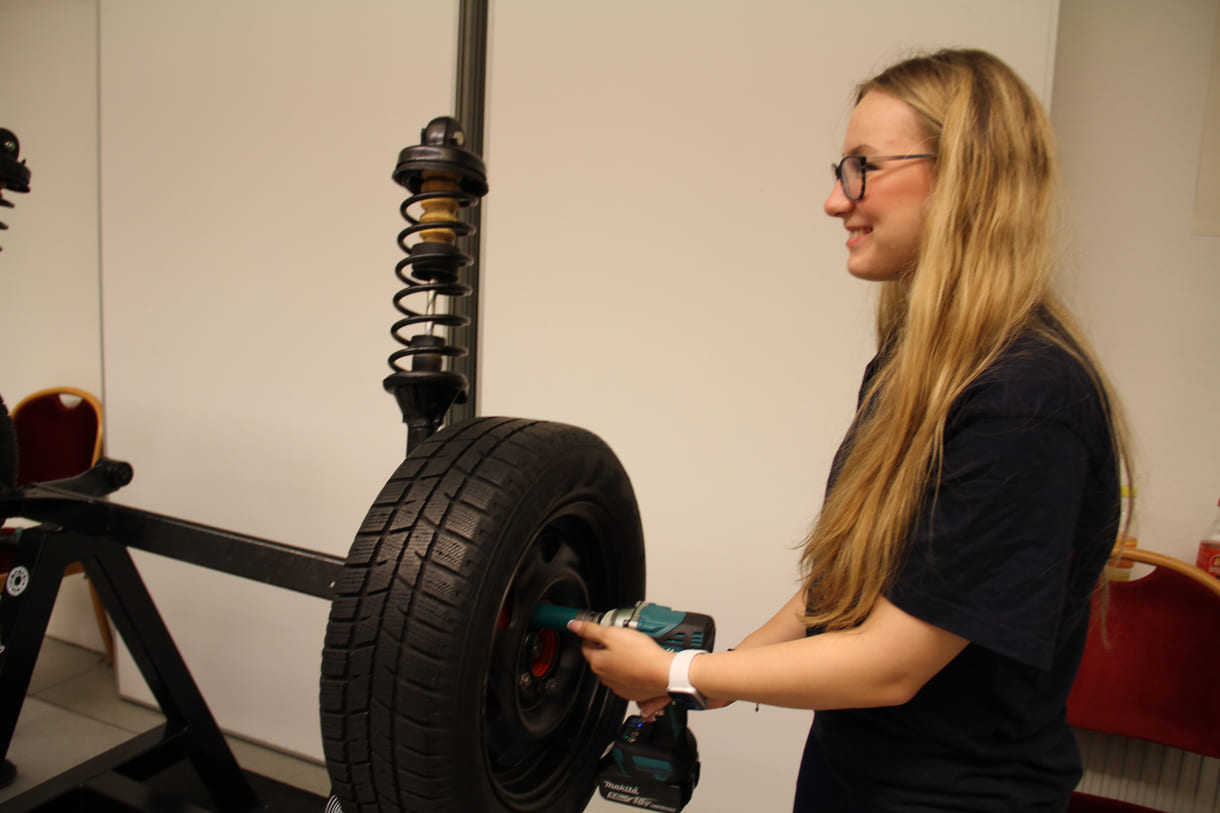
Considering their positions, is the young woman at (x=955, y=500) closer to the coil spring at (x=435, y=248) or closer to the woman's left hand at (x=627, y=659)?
the woman's left hand at (x=627, y=659)

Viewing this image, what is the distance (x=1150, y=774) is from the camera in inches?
62.7

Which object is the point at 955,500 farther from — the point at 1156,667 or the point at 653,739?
the point at 1156,667

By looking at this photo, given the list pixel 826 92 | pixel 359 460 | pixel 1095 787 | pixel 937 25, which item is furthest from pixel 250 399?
pixel 1095 787

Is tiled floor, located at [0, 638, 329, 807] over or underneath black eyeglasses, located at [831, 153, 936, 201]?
underneath

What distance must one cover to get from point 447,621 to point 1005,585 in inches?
20.6

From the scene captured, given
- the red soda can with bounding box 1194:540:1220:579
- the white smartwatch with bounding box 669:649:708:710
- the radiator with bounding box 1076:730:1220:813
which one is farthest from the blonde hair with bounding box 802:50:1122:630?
the radiator with bounding box 1076:730:1220:813

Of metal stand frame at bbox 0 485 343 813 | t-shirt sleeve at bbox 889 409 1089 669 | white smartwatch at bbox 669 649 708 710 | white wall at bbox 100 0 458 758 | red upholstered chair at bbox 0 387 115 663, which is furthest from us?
red upholstered chair at bbox 0 387 115 663

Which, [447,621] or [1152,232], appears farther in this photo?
[1152,232]

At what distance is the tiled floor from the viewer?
2.00 meters

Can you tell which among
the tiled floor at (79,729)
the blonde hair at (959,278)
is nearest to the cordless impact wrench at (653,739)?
the blonde hair at (959,278)

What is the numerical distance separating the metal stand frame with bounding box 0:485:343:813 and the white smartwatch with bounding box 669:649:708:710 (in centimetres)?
56

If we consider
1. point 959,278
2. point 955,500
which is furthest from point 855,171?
point 955,500

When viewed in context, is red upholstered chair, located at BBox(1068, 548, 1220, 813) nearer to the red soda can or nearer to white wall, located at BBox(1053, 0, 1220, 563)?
the red soda can

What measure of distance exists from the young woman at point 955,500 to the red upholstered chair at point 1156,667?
30.6 inches
